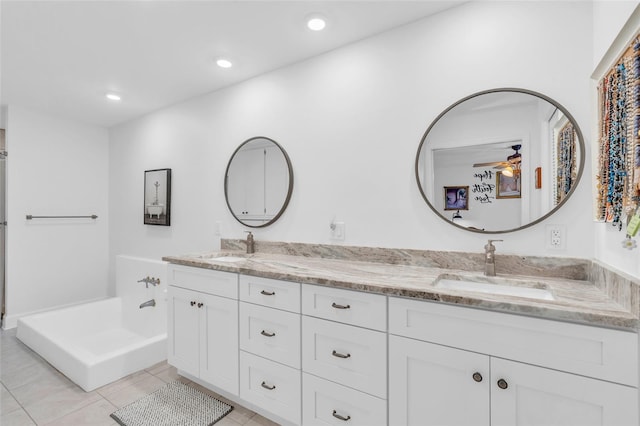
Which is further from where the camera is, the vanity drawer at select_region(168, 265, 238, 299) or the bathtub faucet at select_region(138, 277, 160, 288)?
the bathtub faucet at select_region(138, 277, 160, 288)

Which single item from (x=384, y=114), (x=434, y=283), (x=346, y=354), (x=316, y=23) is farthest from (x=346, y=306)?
(x=316, y=23)

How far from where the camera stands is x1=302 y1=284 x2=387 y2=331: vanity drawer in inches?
52.5

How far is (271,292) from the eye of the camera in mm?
1661

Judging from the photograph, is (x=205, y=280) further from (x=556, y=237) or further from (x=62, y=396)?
(x=556, y=237)

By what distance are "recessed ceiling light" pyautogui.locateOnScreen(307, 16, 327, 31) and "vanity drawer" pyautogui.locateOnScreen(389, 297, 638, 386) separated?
1.63 meters

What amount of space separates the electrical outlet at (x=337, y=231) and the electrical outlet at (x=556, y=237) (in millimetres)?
1126

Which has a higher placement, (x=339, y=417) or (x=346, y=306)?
(x=346, y=306)

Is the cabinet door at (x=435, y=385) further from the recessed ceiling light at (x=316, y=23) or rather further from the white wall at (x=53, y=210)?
the white wall at (x=53, y=210)

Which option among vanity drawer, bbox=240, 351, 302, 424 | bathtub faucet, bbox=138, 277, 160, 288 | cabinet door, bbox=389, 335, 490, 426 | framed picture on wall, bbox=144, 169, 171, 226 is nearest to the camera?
cabinet door, bbox=389, 335, 490, 426

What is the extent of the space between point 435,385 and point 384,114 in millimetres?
1483

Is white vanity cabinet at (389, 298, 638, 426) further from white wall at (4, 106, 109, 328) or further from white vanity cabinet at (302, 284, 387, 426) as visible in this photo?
white wall at (4, 106, 109, 328)

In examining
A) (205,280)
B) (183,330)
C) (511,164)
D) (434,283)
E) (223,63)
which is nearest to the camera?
(434,283)

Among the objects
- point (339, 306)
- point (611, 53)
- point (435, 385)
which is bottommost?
point (435, 385)

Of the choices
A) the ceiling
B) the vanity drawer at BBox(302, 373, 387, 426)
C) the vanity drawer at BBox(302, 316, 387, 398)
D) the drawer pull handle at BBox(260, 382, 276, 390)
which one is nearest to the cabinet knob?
the vanity drawer at BBox(302, 316, 387, 398)
